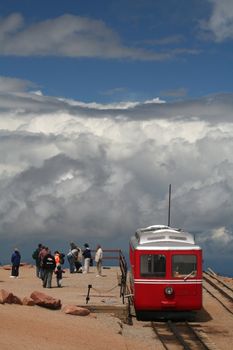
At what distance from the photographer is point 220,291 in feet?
121

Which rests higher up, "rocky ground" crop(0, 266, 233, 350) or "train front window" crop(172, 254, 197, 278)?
"train front window" crop(172, 254, 197, 278)

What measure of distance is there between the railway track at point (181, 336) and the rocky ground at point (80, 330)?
269 mm

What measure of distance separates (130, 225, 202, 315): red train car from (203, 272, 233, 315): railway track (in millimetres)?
4066

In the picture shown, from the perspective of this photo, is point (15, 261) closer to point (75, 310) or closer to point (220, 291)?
point (220, 291)

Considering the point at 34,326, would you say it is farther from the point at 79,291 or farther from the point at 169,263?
the point at 79,291

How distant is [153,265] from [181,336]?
3599mm

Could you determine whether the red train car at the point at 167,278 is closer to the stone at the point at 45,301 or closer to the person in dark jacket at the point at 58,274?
the stone at the point at 45,301

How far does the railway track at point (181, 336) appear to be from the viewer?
20.8m

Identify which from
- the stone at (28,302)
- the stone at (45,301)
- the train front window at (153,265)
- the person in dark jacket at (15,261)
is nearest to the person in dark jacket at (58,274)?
the person in dark jacket at (15,261)

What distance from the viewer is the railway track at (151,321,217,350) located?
820 inches

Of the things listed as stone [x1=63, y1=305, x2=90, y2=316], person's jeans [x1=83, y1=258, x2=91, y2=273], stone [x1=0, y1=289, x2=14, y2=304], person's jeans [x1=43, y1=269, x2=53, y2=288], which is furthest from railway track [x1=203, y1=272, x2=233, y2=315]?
stone [x1=0, y1=289, x2=14, y2=304]

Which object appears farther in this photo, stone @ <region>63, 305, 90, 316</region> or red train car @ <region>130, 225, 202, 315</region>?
red train car @ <region>130, 225, 202, 315</region>

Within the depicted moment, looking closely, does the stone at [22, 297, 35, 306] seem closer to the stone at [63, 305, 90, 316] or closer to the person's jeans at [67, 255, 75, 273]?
the stone at [63, 305, 90, 316]

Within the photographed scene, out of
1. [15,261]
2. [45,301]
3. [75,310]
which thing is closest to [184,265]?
[75,310]
